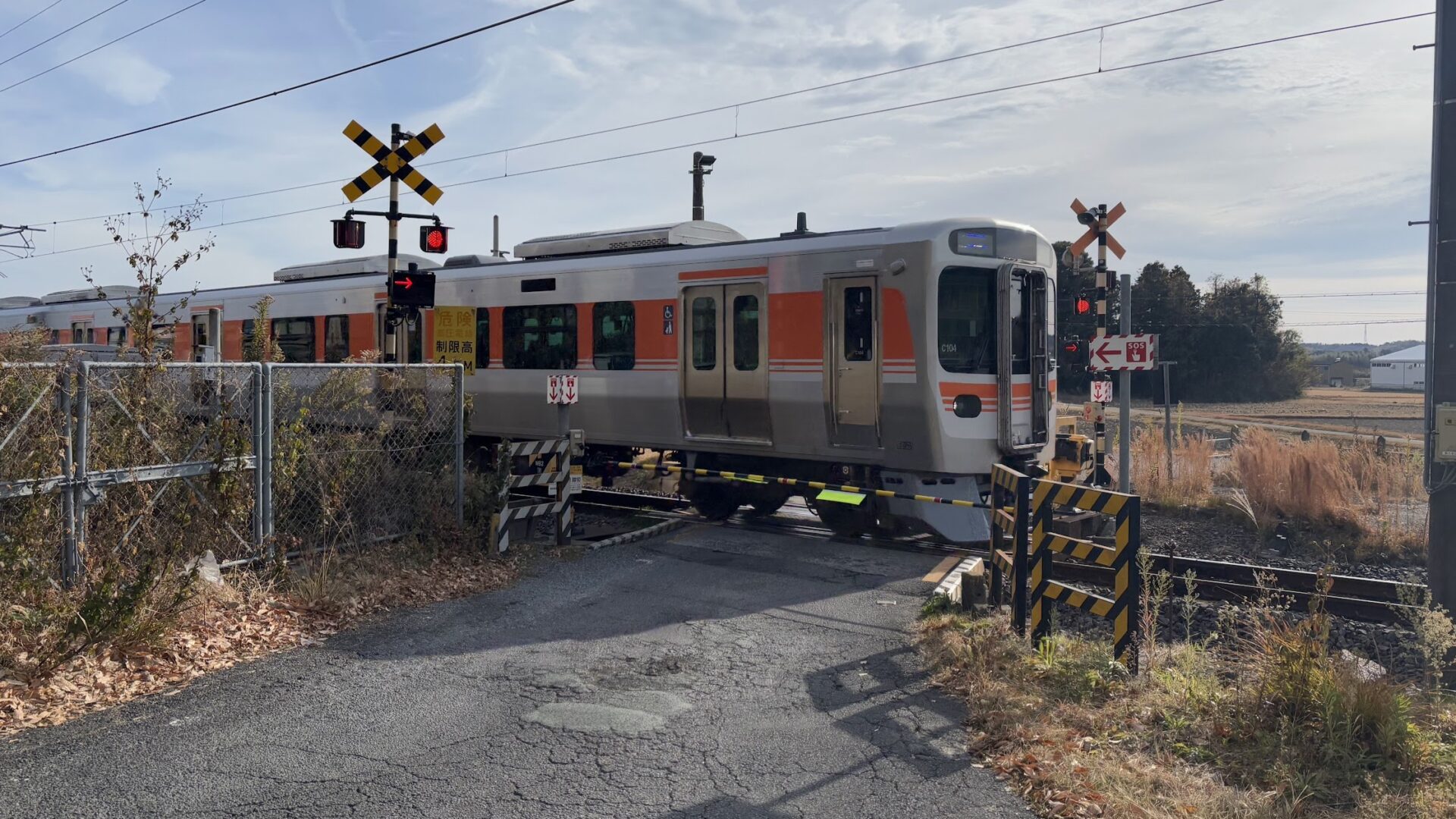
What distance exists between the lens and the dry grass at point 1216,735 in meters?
4.65

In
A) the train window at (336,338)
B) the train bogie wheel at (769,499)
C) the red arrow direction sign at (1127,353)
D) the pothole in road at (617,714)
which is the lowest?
the pothole in road at (617,714)

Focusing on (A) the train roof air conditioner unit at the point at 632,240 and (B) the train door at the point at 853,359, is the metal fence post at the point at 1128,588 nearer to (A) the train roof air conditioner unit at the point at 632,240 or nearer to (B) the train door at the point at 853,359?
(B) the train door at the point at 853,359

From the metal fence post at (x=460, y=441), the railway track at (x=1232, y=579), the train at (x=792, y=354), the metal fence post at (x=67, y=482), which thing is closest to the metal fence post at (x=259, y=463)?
the metal fence post at (x=67, y=482)

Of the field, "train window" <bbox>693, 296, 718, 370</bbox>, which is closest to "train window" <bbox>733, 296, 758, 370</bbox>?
"train window" <bbox>693, 296, 718, 370</bbox>

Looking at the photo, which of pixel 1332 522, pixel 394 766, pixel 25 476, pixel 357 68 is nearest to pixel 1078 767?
pixel 394 766

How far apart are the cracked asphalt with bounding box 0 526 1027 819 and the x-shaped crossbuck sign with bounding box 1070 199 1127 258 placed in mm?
10092

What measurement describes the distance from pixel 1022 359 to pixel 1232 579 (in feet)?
9.66

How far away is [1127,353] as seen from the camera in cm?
1323

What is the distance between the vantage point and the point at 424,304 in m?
13.0

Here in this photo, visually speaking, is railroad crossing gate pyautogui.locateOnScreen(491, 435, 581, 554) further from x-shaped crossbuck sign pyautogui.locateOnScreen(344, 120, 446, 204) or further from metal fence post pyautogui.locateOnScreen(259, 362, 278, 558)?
x-shaped crossbuck sign pyautogui.locateOnScreen(344, 120, 446, 204)

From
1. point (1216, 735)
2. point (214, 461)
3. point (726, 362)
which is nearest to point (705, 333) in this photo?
point (726, 362)

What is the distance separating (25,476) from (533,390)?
7579mm

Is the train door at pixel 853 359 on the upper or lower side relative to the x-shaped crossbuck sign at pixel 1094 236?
lower

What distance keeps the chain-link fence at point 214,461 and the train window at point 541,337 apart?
3.02 meters
